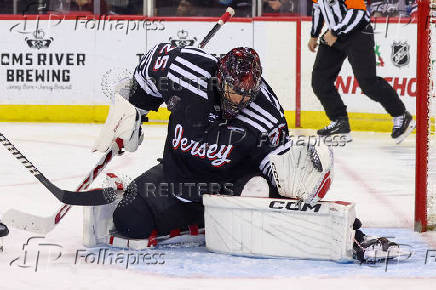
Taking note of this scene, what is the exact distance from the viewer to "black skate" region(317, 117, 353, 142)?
632 centimetres

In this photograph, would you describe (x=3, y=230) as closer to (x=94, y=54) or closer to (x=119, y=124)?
(x=119, y=124)

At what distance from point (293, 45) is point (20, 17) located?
2058 millimetres

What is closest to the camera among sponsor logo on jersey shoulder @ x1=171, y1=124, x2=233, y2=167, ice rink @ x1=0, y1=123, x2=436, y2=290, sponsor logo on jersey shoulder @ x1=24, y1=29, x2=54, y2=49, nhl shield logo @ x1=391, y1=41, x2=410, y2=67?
ice rink @ x1=0, y1=123, x2=436, y2=290

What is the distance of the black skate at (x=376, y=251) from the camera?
2799 mm

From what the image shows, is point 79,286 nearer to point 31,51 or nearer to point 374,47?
point 374,47

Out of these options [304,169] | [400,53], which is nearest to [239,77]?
[304,169]

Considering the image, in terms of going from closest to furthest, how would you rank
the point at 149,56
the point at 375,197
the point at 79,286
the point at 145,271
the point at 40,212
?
the point at 79,286 < the point at 145,271 < the point at 149,56 < the point at 40,212 < the point at 375,197

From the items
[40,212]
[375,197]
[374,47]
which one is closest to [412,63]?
[374,47]

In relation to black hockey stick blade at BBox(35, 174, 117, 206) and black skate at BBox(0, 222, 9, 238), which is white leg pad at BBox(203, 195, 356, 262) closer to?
black hockey stick blade at BBox(35, 174, 117, 206)

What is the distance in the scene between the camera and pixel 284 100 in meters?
7.00

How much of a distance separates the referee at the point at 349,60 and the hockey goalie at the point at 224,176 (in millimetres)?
3309

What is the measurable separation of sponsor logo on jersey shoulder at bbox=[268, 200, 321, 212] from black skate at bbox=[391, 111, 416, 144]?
11.6 feet

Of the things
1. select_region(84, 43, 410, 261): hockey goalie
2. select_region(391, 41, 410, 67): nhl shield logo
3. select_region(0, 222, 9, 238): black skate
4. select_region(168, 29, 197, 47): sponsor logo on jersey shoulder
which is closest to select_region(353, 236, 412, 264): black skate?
select_region(84, 43, 410, 261): hockey goalie

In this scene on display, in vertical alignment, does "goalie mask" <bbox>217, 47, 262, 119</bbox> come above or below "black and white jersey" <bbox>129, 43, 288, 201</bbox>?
above
